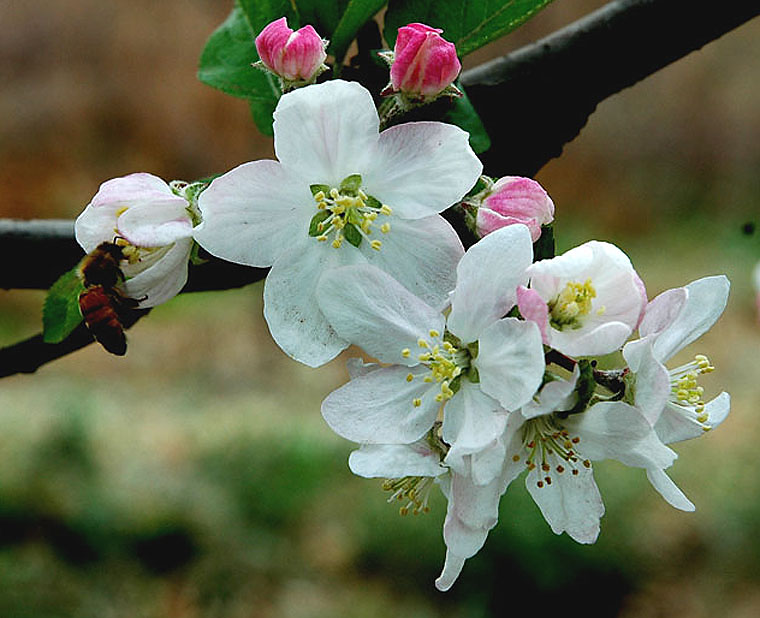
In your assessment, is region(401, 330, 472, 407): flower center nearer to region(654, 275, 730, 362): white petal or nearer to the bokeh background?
region(654, 275, 730, 362): white petal

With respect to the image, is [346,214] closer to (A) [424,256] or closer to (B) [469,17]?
(A) [424,256]

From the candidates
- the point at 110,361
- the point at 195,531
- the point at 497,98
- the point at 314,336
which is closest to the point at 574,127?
the point at 497,98

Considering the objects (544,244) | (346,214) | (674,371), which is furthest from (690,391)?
(346,214)

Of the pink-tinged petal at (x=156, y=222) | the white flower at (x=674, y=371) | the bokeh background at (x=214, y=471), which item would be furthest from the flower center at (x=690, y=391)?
the bokeh background at (x=214, y=471)

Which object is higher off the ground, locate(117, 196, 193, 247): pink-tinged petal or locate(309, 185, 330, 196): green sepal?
locate(309, 185, 330, 196): green sepal

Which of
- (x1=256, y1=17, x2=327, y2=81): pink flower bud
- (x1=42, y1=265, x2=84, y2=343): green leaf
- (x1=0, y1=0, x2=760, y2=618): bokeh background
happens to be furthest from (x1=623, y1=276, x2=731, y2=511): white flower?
(x1=0, y1=0, x2=760, y2=618): bokeh background

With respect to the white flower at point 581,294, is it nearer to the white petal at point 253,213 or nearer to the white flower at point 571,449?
the white flower at point 571,449

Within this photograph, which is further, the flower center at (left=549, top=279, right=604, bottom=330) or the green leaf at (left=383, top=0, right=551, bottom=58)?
the green leaf at (left=383, top=0, right=551, bottom=58)
